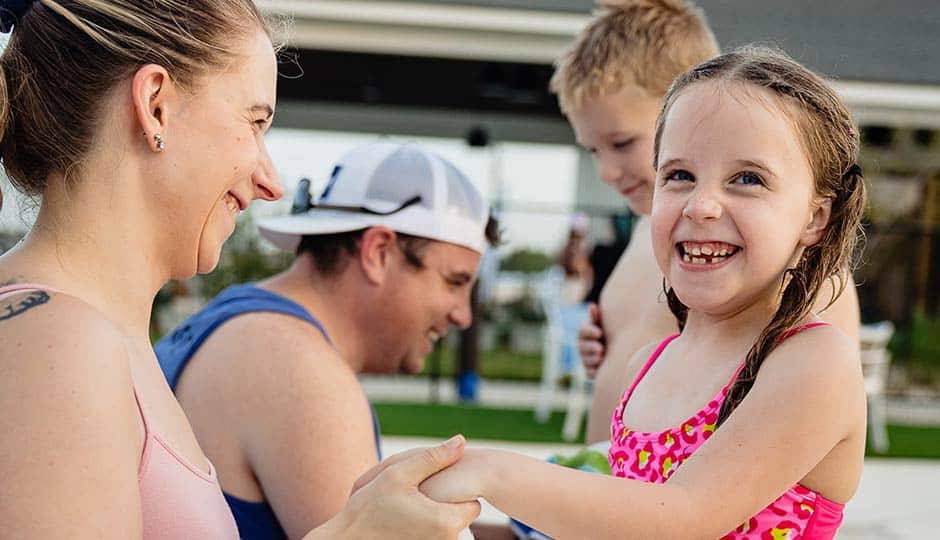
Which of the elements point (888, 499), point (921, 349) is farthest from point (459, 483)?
point (921, 349)

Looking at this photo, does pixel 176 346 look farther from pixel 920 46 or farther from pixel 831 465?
pixel 920 46

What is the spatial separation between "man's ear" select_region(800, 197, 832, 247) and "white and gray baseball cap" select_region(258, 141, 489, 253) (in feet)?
3.95

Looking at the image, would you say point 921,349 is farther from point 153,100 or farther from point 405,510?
point 153,100

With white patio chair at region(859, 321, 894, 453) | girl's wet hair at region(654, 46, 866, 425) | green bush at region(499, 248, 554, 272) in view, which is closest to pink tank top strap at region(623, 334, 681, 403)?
girl's wet hair at region(654, 46, 866, 425)

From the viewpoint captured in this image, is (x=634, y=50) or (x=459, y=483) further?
(x=634, y=50)

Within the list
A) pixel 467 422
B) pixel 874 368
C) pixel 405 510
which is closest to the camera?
pixel 405 510

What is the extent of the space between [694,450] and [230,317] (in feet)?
3.72

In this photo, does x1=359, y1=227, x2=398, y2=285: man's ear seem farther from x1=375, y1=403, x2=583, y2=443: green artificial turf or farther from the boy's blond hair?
x1=375, y1=403, x2=583, y2=443: green artificial turf

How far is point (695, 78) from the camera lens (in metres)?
1.76

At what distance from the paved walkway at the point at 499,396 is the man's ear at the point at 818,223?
10.9 meters

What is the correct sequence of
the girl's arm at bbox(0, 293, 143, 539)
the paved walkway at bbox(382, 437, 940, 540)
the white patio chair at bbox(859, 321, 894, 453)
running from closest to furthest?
the girl's arm at bbox(0, 293, 143, 539)
the paved walkway at bbox(382, 437, 940, 540)
the white patio chair at bbox(859, 321, 894, 453)

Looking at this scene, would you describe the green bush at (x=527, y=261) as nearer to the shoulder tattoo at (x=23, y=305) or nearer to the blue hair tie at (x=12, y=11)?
the blue hair tie at (x=12, y=11)

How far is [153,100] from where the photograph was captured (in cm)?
149

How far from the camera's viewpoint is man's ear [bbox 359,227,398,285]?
2.68 meters
